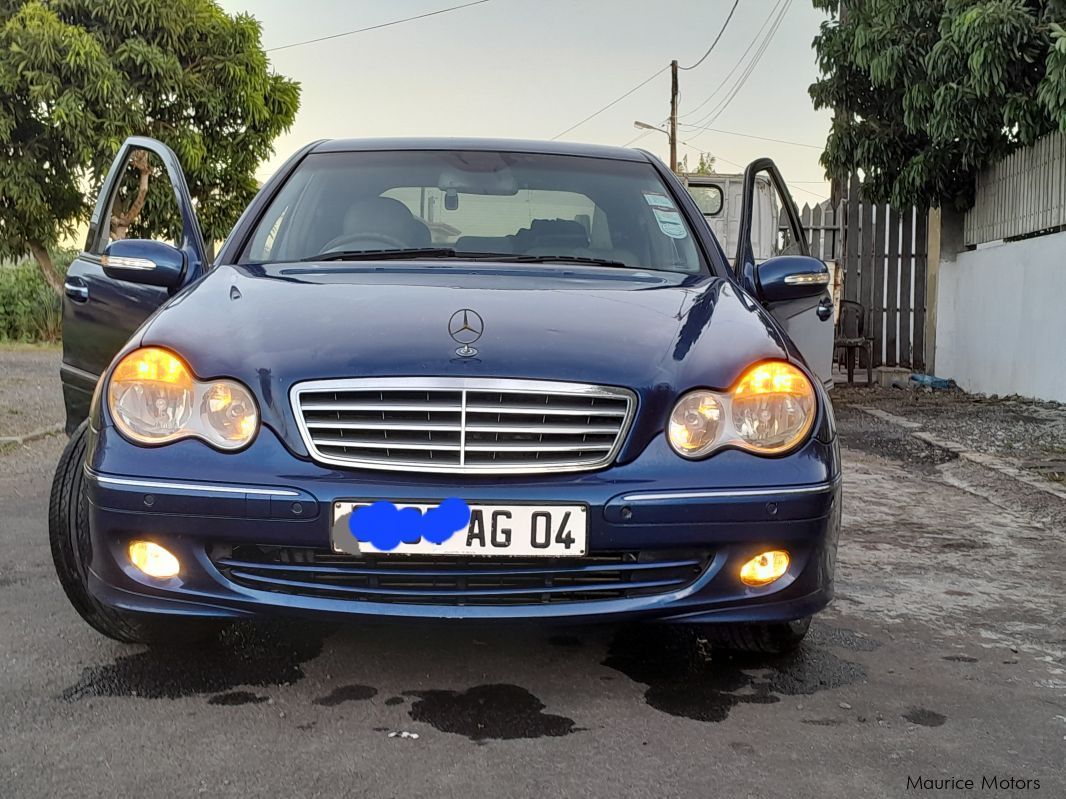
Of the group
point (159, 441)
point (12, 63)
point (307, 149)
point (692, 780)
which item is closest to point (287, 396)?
point (159, 441)

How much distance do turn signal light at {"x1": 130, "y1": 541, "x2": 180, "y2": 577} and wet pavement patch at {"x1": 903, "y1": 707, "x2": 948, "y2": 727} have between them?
5.66 ft

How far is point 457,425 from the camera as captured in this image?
2615 millimetres

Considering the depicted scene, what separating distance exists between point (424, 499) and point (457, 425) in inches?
7.6

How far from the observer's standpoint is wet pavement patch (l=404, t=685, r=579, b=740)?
259 centimetres

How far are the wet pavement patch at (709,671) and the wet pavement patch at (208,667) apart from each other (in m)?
0.84

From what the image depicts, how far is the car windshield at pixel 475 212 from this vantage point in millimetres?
3740

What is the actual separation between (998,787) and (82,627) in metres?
2.43

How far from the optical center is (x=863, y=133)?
517 inches

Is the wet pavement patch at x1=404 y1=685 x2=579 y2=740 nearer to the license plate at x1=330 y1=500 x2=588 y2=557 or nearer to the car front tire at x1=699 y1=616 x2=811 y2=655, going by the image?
the license plate at x1=330 y1=500 x2=588 y2=557

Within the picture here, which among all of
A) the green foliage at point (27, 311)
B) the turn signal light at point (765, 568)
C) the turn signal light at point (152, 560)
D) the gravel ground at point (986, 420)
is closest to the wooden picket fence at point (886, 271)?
the gravel ground at point (986, 420)

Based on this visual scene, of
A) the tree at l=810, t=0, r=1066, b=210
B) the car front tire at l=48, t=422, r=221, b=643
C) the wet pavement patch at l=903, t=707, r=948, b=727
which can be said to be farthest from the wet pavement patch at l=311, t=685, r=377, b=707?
the tree at l=810, t=0, r=1066, b=210

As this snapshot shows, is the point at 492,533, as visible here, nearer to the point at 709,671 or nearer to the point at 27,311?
the point at 709,671

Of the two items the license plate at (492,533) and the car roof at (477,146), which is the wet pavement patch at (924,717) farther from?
the car roof at (477,146)

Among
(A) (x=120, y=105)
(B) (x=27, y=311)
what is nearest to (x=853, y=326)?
(A) (x=120, y=105)
